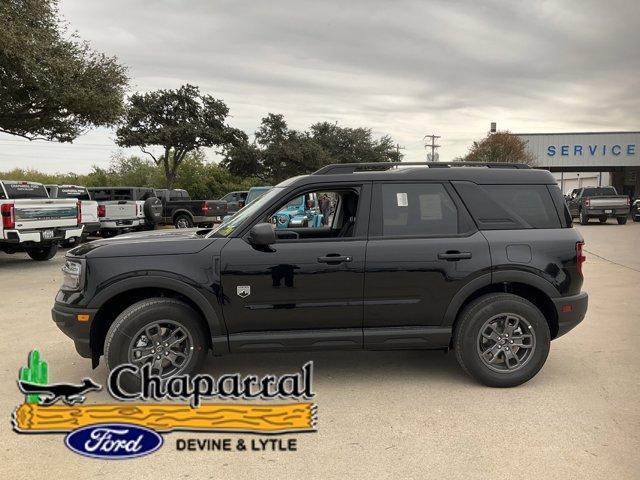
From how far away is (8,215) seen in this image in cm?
1035

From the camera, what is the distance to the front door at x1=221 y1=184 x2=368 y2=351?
413cm

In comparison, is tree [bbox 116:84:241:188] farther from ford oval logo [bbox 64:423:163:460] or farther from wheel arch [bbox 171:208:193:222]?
ford oval logo [bbox 64:423:163:460]

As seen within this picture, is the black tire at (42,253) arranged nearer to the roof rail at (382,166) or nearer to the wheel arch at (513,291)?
the roof rail at (382,166)

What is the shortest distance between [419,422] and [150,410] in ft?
6.54

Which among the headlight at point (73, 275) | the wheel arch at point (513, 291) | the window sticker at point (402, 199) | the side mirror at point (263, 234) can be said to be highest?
the window sticker at point (402, 199)

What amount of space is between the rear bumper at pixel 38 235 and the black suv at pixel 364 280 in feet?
24.0

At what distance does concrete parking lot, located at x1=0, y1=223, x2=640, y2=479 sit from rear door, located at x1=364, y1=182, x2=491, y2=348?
0.52 meters

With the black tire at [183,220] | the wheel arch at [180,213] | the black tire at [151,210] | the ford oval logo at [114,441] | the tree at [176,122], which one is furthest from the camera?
the tree at [176,122]

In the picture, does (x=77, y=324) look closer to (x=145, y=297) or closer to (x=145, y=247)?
(x=145, y=297)

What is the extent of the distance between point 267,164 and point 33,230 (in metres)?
32.7

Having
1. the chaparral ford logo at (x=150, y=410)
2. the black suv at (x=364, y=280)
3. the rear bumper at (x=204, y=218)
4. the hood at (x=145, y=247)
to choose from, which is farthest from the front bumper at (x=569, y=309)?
the rear bumper at (x=204, y=218)

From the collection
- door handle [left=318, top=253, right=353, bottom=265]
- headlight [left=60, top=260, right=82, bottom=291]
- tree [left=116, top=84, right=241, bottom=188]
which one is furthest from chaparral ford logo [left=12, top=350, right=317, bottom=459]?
tree [left=116, top=84, right=241, bottom=188]

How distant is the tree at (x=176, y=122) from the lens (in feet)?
108

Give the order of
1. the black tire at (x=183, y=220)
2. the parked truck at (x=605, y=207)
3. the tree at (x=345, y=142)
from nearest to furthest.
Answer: the black tire at (x=183, y=220) < the parked truck at (x=605, y=207) < the tree at (x=345, y=142)
